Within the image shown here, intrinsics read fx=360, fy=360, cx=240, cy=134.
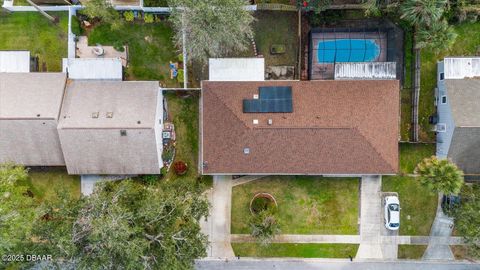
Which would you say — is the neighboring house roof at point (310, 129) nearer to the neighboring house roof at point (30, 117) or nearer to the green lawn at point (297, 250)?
the green lawn at point (297, 250)

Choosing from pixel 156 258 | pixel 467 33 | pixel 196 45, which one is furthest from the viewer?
pixel 467 33

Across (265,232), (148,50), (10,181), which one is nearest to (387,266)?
(265,232)

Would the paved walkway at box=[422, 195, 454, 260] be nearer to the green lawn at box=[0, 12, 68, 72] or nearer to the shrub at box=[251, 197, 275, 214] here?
the shrub at box=[251, 197, 275, 214]

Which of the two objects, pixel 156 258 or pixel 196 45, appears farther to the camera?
pixel 196 45

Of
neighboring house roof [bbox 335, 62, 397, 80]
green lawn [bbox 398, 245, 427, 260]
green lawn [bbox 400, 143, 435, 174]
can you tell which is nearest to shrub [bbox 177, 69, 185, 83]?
neighboring house roof [bbox 335, 62, 397, 80]

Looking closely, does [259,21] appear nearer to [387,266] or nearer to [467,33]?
[467,33]

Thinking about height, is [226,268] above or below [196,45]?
below

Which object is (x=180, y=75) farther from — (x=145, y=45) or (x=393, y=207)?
(x=393, y=207)
